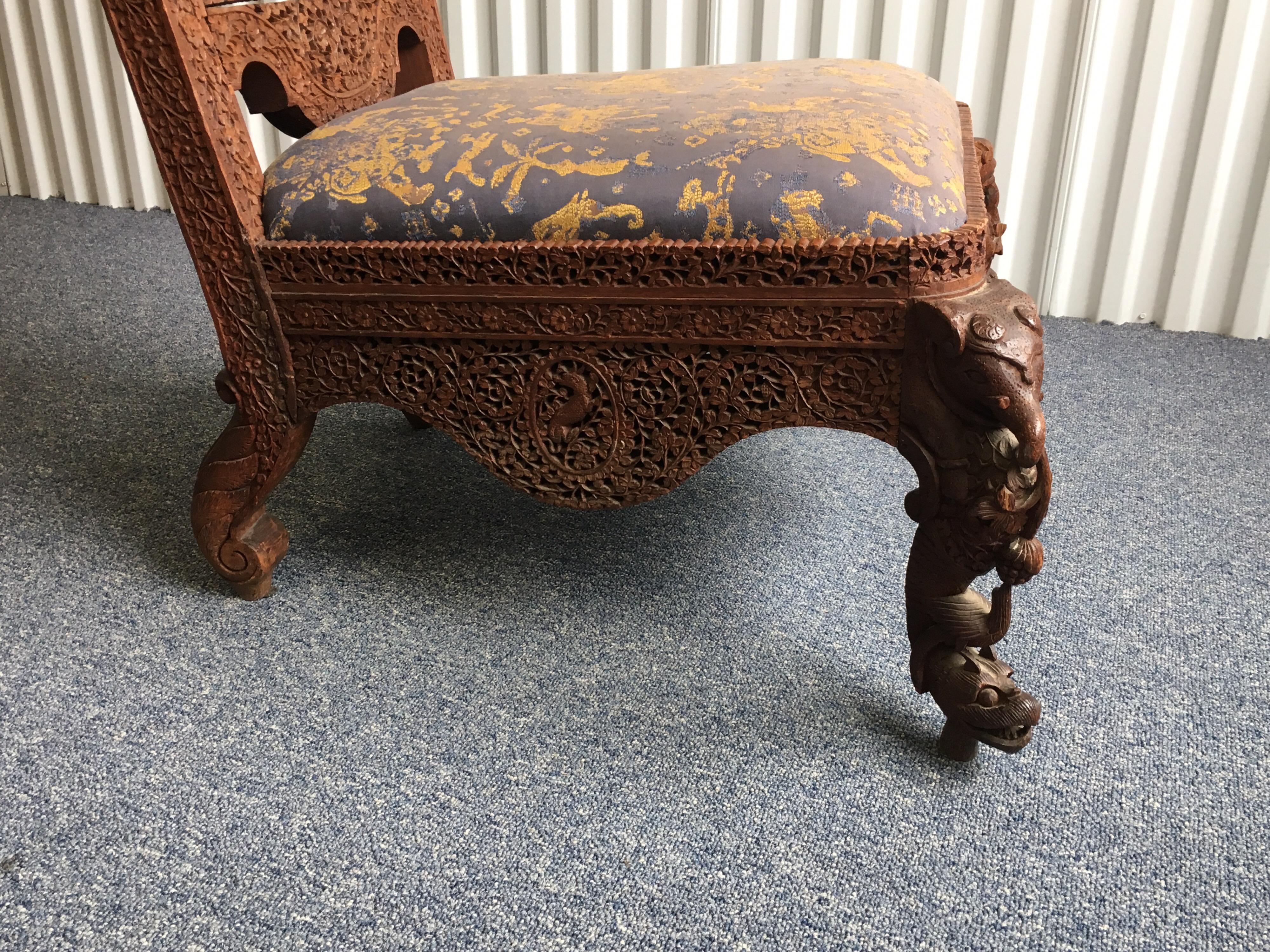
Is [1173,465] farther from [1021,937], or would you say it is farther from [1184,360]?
[1021,937]

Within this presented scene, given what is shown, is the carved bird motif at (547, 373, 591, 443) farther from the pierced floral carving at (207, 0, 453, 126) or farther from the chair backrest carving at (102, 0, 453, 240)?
the pierced floral carving at (207, 0, 453, 126)

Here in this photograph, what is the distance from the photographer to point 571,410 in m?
0.98

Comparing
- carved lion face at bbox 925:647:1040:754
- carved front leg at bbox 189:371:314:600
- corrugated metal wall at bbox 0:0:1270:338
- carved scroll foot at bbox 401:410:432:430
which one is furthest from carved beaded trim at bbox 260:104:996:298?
corrugated metal wall at bbox 0:0:1270:338

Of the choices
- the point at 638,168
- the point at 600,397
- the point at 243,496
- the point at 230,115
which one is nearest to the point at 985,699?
the point at 600,397

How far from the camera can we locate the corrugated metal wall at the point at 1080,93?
6.13 ft

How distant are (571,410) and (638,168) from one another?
0.23 metres

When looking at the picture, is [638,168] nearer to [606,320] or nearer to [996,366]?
[606,320]

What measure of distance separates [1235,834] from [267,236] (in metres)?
1.01

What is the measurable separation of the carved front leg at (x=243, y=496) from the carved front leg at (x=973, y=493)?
634 millimetres

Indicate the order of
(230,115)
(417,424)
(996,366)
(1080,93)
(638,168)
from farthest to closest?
1. (1080,93)
2. (417,424)
3. (230,115)
4. (638,168)
5. (996,366)

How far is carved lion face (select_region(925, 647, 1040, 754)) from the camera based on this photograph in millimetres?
884

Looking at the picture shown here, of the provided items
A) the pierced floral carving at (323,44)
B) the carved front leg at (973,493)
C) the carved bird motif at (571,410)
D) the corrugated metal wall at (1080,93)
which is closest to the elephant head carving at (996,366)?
the carved front leg at (973,493)

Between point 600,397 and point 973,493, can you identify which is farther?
point 600,397

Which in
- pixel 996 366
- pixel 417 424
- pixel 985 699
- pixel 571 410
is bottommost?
pixel 417 424
